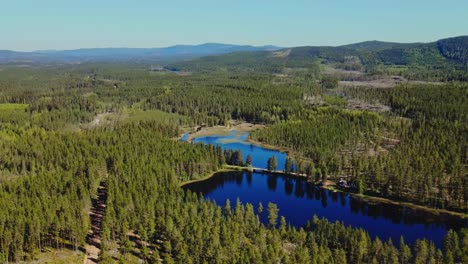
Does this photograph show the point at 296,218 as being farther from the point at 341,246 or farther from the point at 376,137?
the point at 376,137

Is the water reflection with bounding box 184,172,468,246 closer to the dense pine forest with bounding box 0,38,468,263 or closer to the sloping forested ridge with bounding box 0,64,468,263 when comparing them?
the dense pine forest with bounding box 0,38,468,263

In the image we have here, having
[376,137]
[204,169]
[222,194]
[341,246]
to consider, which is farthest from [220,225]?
[376,137]

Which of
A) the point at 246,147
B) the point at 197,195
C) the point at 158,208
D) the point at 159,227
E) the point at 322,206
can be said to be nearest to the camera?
the point at 159,227

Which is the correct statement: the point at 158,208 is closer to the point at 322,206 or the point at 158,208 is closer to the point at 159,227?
the point at 159,227

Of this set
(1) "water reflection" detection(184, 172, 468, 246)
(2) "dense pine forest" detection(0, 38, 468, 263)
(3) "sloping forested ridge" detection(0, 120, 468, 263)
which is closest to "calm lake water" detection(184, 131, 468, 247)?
(1) "water reflection" detection(184, 172, 468, 246)

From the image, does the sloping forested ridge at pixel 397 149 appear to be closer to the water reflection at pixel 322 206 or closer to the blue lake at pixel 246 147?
the water reflection at pixel 322 206

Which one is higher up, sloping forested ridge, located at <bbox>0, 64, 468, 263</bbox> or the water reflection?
sloping forested ridge, located at <bbox>0, 64, 468, 263</bbox>

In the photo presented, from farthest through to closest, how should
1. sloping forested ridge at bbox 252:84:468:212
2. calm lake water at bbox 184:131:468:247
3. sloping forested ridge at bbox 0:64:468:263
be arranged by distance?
sloping forested ridge at bbox 252:84:468:212
calm lake water at bbox 184:131:468:247
sloping forested ridge at bbox 0:64:468:263

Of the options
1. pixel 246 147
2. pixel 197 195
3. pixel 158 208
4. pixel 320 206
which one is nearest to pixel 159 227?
pixel 158 208
